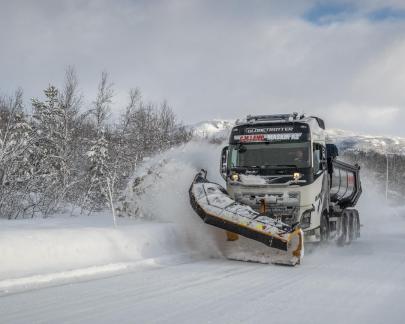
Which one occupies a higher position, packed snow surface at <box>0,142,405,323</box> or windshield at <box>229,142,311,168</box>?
windshield at <box>229,142,311,168</box>

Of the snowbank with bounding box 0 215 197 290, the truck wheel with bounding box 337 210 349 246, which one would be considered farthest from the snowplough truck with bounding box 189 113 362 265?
the truck wheel with bounding box 337 210 349 246

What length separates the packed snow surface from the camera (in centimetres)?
489

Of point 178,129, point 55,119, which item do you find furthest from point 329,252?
point 178,129

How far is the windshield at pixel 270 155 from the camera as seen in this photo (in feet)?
34.4

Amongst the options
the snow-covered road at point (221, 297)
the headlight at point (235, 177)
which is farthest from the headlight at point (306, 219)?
the snow-covered road at point (221, 297)

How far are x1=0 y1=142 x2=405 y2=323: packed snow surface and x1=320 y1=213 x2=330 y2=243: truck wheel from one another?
1.15 feet

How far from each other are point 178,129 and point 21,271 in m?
A: 42.0

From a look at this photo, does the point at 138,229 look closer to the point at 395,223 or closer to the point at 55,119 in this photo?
the point at 395,223

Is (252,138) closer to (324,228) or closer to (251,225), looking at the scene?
(251,225)

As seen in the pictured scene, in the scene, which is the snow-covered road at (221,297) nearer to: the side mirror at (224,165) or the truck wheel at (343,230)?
the side mirror at (224,165)

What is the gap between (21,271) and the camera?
259 inches

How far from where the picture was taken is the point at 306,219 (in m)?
10.2

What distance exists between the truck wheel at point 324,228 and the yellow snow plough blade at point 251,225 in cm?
256

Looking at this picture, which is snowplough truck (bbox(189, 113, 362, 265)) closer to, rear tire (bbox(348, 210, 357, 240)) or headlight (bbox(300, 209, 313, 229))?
headlight (bbox(300, 209, 313, 229))
